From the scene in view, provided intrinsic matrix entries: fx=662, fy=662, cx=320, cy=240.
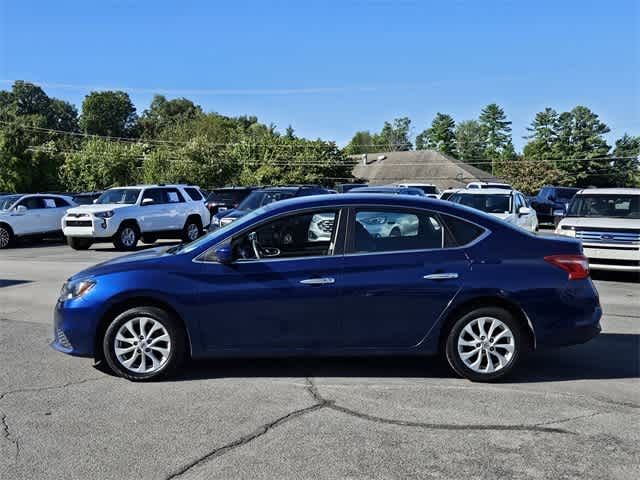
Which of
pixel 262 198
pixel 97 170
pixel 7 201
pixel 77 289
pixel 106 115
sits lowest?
pixel 77 289

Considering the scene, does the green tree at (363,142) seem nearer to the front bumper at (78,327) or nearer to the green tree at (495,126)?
the green tree at (495,126)

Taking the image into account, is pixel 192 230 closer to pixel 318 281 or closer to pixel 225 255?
pixel 225 255

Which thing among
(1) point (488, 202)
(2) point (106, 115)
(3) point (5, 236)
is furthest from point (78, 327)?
(2) point (106, 115)

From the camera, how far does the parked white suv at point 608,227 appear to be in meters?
12.3

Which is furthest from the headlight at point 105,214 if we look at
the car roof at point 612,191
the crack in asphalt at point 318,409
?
the crack in asphalt at point 318,409

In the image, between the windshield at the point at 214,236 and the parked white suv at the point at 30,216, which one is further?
the parked white suv at the point at 30,216

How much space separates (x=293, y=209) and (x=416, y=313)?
56.6 inches

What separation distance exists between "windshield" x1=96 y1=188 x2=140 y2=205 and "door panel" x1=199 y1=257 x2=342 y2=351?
14.3m

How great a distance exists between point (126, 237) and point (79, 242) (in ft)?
4.82

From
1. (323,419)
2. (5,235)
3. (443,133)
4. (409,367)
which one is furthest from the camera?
(443,133)

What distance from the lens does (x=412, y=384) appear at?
578 cm

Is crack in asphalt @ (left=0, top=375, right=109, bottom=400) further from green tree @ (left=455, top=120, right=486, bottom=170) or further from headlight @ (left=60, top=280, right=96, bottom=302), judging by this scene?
green tree @ (left=455, top=120, right=486, bottom=170)

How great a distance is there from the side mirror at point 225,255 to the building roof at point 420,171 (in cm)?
5830

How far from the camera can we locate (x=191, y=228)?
Result: 2092 cm
